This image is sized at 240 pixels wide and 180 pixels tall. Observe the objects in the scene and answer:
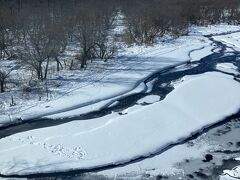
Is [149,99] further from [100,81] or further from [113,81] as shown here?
[100,81]

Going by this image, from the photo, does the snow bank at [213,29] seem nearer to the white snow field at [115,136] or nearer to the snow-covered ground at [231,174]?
the white snow field at [115,136]

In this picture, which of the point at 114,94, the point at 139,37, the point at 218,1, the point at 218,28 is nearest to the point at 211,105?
the point at 114,94

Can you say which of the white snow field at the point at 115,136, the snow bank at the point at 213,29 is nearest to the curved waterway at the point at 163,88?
the white snow field at the point at 115,136


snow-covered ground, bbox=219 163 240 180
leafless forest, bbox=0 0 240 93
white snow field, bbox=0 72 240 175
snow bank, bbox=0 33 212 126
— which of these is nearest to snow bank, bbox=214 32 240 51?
snow bank, bbox=0 33 212 126

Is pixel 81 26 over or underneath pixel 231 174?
over

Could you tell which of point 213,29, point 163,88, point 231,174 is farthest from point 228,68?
point 213,29

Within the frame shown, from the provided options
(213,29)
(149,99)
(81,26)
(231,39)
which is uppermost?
(81,26)

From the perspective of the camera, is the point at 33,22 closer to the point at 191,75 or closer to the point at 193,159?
the point at 191,75
